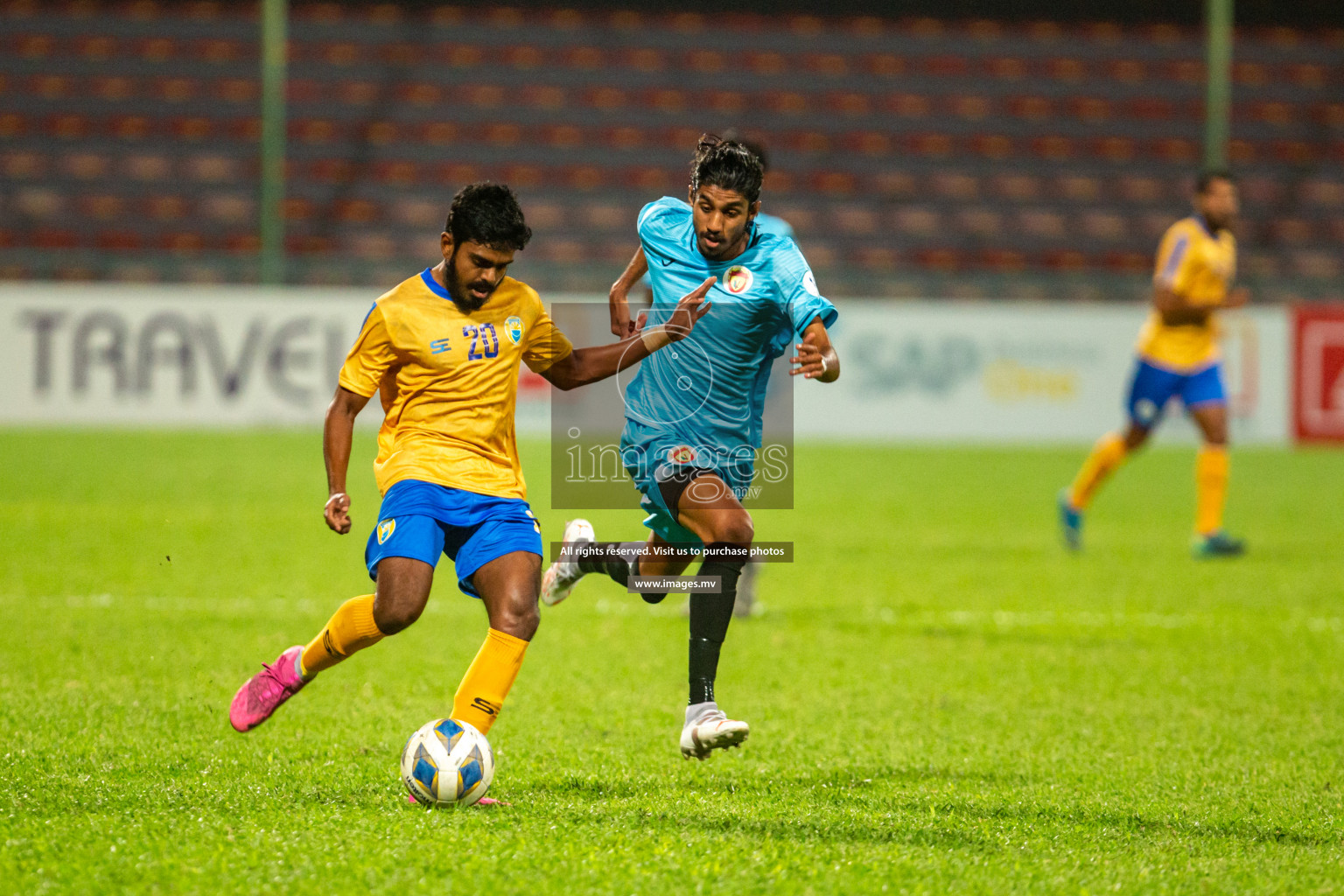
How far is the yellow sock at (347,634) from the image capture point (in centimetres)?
402

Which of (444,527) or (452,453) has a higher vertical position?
(452,453)

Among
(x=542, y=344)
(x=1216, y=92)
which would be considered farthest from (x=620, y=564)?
(x=1216, y=92)

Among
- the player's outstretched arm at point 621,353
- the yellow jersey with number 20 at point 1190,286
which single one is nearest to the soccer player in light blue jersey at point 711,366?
the player's outstretched arm at point 621,353

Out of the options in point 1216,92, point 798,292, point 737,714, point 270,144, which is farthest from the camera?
point 1216,92

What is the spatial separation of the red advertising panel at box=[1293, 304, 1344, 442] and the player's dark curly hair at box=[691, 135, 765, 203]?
45.3 feet

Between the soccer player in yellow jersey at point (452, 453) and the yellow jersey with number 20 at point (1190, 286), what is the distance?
624 centimetres

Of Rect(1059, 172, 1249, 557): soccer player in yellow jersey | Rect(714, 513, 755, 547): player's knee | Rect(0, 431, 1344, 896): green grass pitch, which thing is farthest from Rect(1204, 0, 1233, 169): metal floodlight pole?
Rect(714, 513, 755, 547): player's knee

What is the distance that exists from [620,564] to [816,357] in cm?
158

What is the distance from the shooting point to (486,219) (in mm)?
3875

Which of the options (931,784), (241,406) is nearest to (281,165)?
(241,406)

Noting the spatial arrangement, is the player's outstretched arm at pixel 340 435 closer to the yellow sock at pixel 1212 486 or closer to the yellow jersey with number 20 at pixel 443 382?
the yellow jersey with number 20 at pixel 443 382

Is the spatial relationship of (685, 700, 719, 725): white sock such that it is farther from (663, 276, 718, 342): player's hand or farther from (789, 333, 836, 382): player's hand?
(663, 276, 718, 342): player's hand

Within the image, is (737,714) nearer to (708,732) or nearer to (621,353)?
(708,732)

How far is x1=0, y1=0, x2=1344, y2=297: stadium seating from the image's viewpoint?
20.2 m
